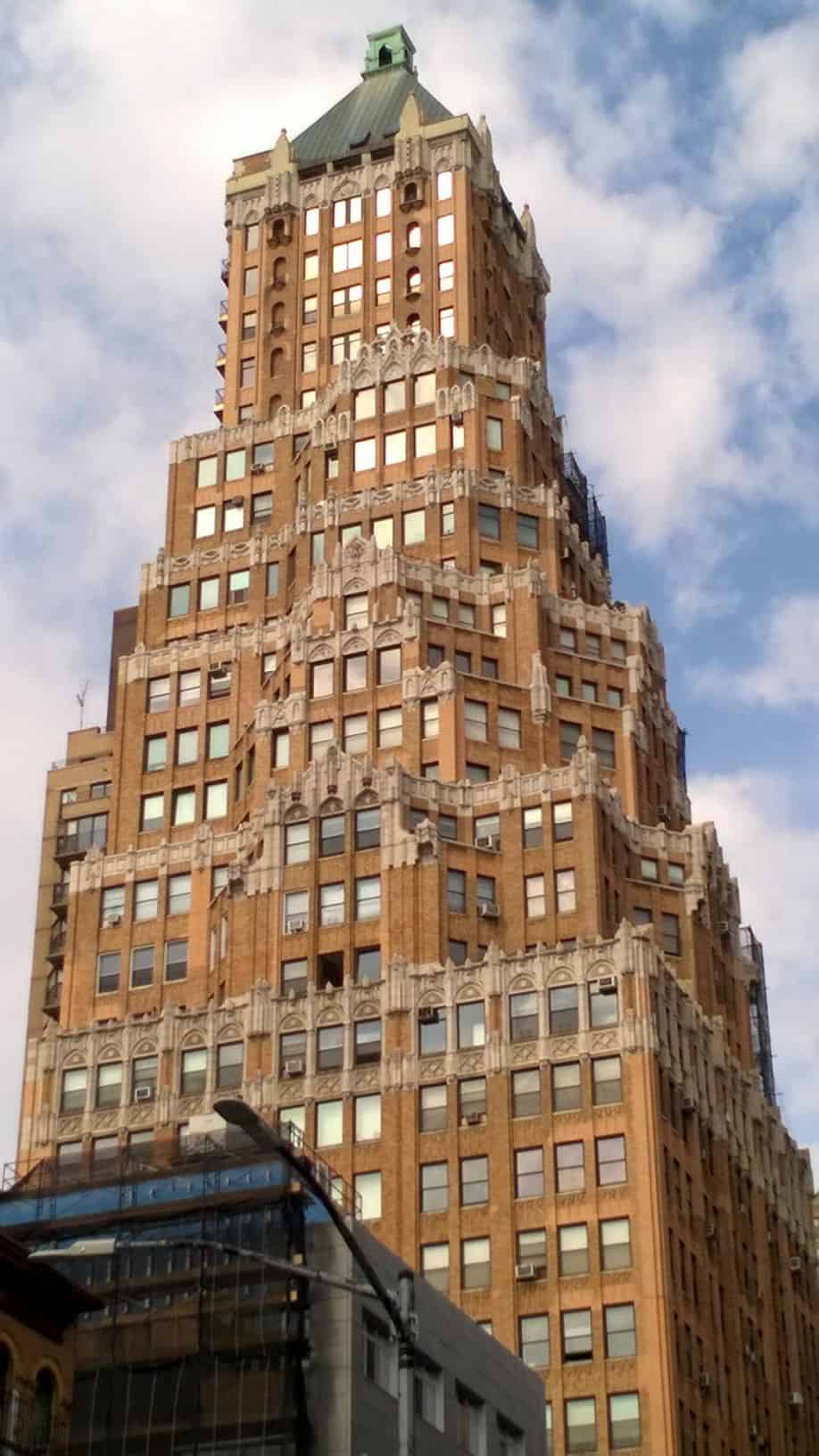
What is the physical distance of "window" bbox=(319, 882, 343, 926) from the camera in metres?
110

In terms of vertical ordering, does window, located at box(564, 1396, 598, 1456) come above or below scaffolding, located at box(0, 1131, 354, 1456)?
above

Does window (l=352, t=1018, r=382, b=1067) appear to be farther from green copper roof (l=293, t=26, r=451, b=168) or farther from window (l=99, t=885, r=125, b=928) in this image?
green copper roof (l=293, t=26, r=451, b=168)

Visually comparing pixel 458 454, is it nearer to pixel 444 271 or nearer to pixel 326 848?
pixel 444 271

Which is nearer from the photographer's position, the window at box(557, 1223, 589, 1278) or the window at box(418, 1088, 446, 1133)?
the window at box(557, 1223, 589, 1278)

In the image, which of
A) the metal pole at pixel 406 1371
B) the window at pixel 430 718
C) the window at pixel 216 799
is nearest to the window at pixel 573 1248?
the window at pixel 430 718

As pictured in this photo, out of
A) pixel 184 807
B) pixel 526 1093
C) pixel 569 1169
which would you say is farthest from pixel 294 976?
pixel 569 1169

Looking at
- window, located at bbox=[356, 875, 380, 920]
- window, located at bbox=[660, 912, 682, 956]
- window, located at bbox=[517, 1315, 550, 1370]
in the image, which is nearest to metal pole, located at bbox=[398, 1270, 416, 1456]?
window, located at bbox=[517, 1315, 550, 1370]

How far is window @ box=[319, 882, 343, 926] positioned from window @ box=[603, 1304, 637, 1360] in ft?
74.2

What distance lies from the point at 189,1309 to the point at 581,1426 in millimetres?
32091

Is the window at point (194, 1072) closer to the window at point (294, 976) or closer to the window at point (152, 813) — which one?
the window at point (294, 976)

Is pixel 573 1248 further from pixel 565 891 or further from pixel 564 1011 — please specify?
pixel 565 891

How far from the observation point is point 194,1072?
108 metres

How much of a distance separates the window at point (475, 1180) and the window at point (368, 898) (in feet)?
43.6

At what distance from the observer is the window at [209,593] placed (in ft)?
430
